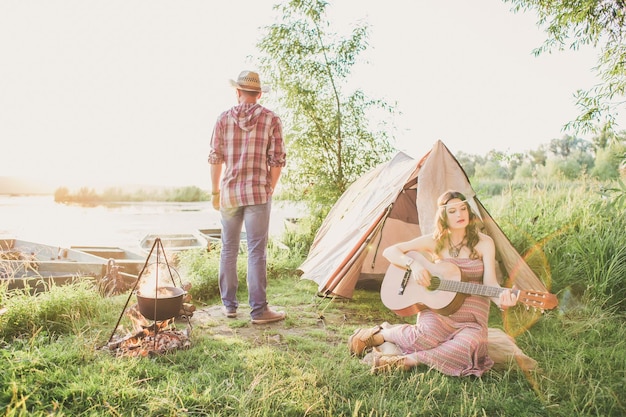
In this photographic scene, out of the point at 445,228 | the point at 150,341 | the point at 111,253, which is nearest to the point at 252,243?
the point at 150,341

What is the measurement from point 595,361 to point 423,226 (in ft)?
4.97

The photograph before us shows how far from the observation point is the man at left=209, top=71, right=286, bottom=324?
3518mm

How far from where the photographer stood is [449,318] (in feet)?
9.13

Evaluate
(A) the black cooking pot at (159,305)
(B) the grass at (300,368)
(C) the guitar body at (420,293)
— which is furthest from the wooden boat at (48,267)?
(C) the guitar body at (420,293)

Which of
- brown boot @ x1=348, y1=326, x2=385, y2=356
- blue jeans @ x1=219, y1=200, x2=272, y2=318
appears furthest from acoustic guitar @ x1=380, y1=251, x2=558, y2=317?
blue jeans @ x1=219, y1=200, x2=272, y2=318

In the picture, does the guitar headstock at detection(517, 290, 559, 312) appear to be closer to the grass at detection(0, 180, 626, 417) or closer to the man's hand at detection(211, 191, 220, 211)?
the grass at detection(0, 180, 626, 417)

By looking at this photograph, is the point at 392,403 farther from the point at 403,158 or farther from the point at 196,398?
the point at 403,158

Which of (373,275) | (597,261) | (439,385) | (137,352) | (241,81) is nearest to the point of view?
(439,385)

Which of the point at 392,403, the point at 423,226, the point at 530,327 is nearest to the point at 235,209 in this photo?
→ the point at 423,226

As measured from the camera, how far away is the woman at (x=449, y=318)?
2.65 meters

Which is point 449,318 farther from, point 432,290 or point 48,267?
point 48,267

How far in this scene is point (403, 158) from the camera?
4859 mm

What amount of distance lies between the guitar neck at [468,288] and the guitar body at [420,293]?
34 millimetres

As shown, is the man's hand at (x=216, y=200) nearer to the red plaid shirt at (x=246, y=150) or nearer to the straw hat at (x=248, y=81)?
the red plaid shirt at (x=246, y=150)
